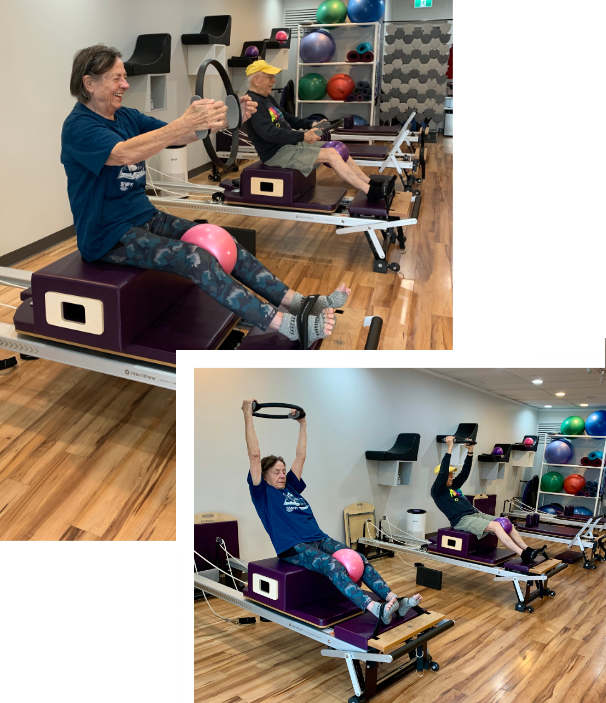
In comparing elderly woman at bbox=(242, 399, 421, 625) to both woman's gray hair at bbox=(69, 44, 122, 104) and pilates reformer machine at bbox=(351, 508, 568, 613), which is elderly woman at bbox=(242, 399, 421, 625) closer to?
pilates reformer machine at bbox=(351, 508, 568, 613)

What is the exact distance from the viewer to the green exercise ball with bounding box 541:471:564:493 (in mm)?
1756

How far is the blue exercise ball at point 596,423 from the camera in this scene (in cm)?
143

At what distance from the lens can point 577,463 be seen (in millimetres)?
1548

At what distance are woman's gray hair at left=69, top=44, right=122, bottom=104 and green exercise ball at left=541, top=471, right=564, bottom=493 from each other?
5.89 feet

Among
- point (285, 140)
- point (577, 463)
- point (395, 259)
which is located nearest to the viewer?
point (577, 463)

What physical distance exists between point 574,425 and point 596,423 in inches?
2.4

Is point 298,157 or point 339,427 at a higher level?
point 298,157

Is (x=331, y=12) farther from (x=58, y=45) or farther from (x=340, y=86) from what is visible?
(x=58, y=45)

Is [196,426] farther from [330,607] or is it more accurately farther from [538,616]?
[538,616]

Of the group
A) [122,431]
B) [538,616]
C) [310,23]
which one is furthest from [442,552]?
[310,23]

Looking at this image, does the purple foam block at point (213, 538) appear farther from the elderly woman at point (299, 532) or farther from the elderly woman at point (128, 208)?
the elderly woman at point (128, 208)

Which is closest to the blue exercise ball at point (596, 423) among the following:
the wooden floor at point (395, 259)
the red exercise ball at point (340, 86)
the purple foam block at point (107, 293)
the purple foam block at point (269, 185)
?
the wooden floor at point (395, 259)

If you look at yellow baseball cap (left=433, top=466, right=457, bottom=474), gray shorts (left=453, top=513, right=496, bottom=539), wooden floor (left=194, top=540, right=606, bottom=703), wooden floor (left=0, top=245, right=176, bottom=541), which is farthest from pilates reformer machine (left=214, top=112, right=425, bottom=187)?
wooden floor (left=194, top=540, right=606, bottom=703)

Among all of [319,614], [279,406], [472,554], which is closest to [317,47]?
[279,406]
